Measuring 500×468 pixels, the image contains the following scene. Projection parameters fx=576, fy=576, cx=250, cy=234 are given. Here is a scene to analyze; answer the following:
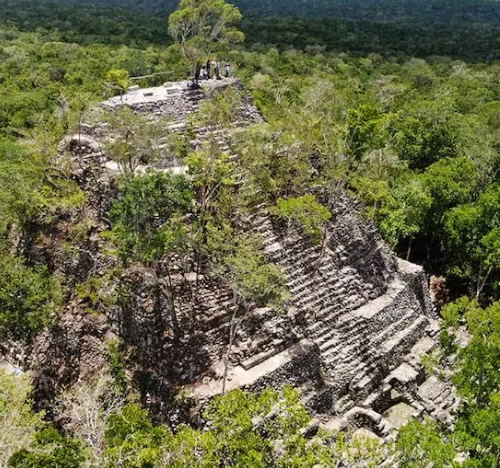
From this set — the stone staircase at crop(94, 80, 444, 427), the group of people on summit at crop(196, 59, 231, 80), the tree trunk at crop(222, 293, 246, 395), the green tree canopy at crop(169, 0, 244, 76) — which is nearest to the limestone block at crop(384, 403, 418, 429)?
the stone staircase at crop(94, 80, 444, 427)

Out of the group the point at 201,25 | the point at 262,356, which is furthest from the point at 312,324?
the point at 201,25

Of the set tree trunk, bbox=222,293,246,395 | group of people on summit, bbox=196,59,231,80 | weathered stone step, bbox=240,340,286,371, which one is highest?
group of people on summit, bbox=196,59,231,80

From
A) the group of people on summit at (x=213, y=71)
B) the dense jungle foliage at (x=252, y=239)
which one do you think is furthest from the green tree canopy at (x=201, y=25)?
the dense jungle foliage at (x=252, y=239)

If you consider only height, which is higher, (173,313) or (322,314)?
(173,313)

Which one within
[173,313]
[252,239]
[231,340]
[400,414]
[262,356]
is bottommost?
[400,414]

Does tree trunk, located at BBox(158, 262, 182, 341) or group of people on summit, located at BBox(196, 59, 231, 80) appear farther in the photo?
group of people on summit, located at BBox(196, 59, 231, 80)

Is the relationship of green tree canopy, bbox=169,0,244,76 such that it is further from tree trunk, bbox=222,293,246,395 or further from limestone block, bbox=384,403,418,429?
limestone block, bbox=384,403,418,429

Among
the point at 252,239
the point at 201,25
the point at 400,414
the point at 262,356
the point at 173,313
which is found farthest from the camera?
the point at 201,25

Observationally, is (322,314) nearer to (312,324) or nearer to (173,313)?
(312,324)
